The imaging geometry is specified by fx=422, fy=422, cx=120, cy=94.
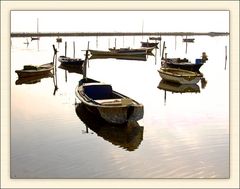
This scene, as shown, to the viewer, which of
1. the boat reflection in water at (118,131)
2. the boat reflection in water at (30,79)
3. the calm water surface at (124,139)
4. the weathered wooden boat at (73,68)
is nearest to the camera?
the calm water surface at (124,139)

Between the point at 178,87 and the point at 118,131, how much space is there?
28.8 ft

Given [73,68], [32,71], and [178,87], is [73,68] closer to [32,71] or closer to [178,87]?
[32,71]

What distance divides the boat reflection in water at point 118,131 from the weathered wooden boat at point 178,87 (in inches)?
262

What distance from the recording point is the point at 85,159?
28.6ft

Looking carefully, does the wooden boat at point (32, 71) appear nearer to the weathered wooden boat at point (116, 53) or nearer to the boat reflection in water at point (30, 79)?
the boat reflection in water at point (30, 79)

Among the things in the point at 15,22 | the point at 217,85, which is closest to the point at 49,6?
the point at 15,22

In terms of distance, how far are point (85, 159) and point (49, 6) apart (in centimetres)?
326

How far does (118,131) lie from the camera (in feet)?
37.1

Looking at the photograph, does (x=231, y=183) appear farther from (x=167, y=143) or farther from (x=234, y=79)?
(x=167, y=143)

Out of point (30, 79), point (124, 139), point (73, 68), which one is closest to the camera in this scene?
point (124, 139)

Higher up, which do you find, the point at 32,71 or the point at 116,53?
the point at 116,53

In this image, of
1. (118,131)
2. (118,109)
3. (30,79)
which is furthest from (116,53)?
(118,109)

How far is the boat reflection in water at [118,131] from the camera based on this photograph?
33.8ft

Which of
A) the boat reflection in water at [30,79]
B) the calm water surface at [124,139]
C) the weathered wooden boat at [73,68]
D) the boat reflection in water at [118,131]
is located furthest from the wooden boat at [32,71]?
the boat reflection in water at [118,131]
